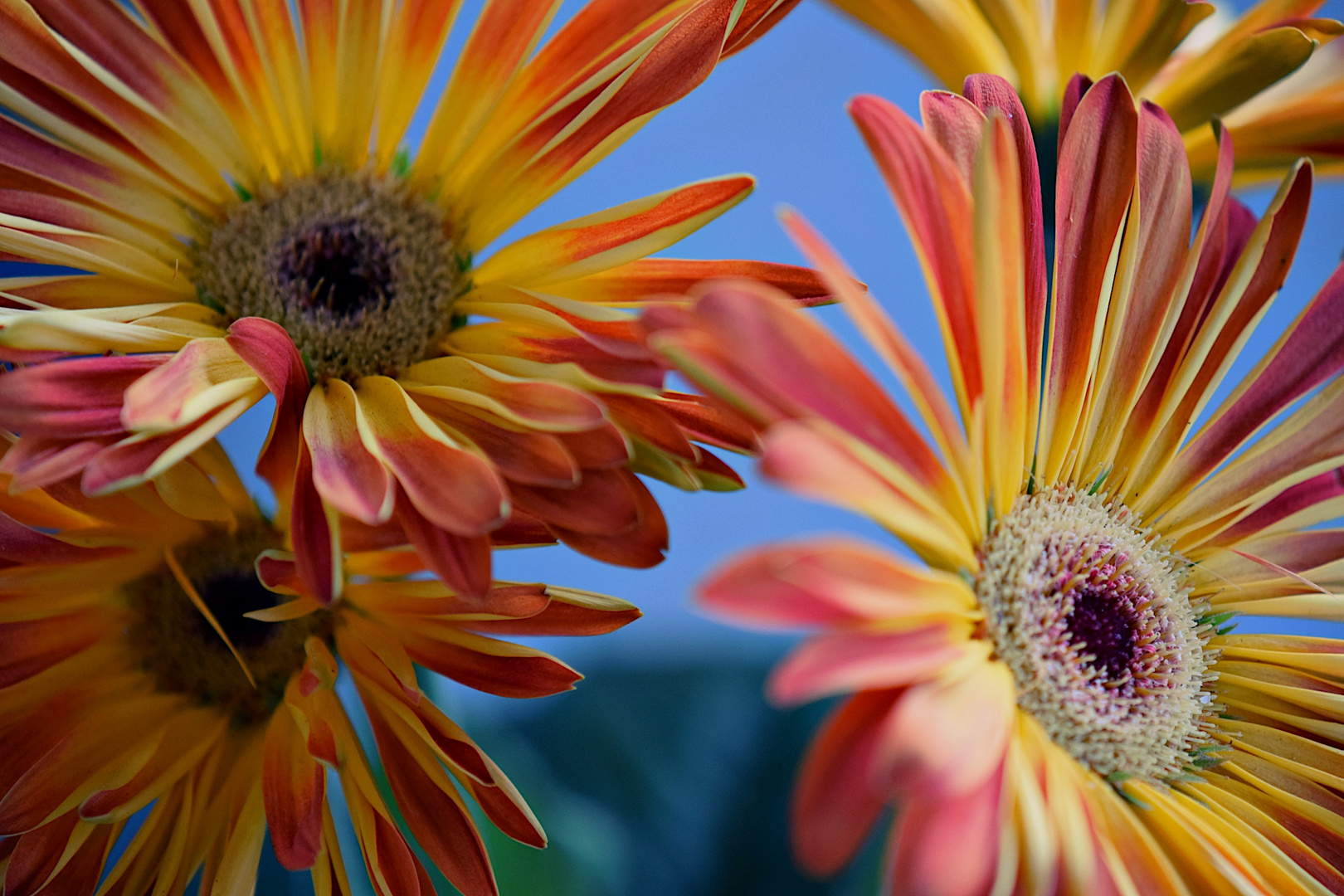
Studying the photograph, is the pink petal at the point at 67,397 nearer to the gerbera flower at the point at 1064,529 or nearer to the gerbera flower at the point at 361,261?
the gerbera flower at the point at 361,261

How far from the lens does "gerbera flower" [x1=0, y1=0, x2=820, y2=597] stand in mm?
288

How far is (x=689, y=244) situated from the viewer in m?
0.96

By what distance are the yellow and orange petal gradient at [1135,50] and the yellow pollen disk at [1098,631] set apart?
0.17 metres

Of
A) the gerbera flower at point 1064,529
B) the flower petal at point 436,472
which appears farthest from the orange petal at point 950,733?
the flower petal at point 436,472

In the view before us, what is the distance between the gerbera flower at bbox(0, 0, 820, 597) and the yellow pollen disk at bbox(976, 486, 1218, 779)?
108mm

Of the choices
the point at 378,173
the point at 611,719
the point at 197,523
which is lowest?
the point at 611,719

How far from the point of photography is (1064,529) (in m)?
0.39

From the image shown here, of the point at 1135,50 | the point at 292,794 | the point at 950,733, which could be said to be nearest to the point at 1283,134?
the point at 1135,50

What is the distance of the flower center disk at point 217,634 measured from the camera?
0.39 meters

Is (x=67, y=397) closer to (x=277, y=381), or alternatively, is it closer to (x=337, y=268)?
(x=277, y=381)

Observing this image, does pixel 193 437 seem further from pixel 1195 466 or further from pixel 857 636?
pixel 1195 466

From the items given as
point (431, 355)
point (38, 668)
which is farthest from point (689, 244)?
point (38, 668)

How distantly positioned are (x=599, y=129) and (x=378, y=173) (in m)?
0.13

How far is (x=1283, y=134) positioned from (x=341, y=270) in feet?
1.31
